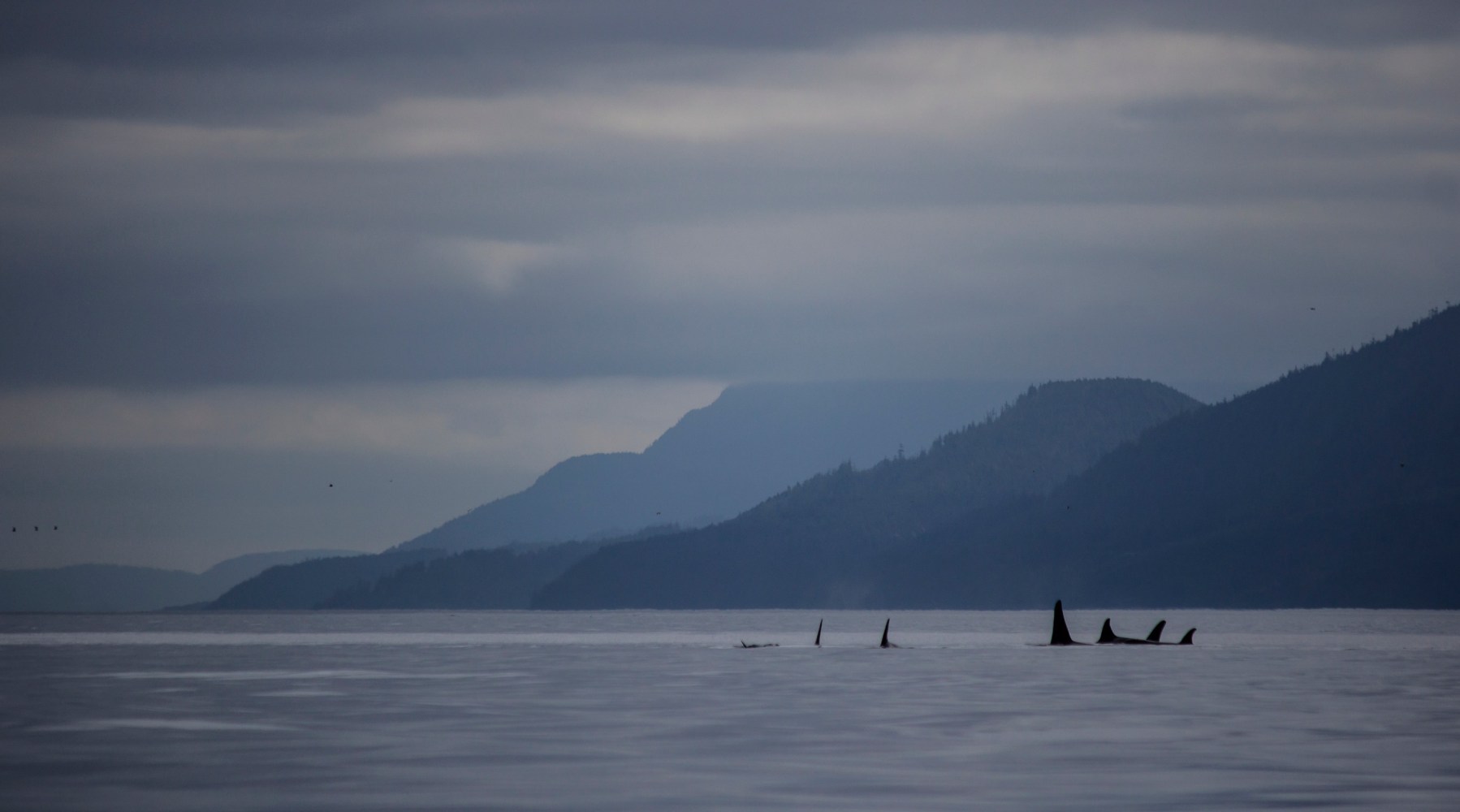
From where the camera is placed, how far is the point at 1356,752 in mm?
51656

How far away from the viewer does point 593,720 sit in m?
65.4

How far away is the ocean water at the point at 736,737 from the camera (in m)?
43.2

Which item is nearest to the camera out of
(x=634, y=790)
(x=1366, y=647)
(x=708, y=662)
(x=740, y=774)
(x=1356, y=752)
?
(x=634, y=790)

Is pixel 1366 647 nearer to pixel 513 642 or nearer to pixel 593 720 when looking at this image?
pixel 513 642

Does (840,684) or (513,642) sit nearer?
(840,684)

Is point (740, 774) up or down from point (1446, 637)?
down

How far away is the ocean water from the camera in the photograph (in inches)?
1700

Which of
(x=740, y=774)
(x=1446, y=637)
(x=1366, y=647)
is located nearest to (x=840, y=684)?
(x=740, y=774)

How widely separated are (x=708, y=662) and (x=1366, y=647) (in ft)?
195

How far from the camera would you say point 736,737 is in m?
58.0

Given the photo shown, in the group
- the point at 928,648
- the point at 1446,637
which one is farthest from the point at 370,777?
the point at 1446,637

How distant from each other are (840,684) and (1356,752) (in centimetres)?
3949

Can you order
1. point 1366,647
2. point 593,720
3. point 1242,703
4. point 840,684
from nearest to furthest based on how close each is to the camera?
1. point 593,720
2. point 1242,703
3. point 840,684
4. point 1366,647

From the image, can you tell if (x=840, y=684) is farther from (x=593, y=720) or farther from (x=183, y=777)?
(x=183, y=777)
